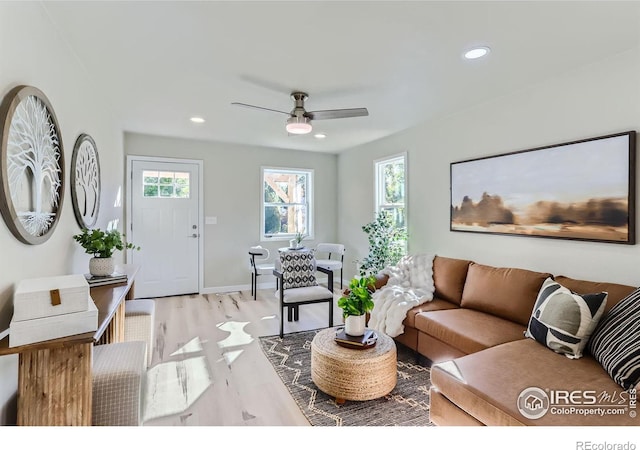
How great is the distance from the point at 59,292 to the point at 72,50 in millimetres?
1863

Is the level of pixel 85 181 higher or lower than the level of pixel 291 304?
higher

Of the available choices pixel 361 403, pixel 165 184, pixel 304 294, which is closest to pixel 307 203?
pixel 165 184

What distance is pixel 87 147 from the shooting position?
270cm

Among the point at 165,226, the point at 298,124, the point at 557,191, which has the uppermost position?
the point at 298,124

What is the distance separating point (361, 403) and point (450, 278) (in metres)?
1.57

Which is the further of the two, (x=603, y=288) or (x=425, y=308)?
(x=425, y=308)

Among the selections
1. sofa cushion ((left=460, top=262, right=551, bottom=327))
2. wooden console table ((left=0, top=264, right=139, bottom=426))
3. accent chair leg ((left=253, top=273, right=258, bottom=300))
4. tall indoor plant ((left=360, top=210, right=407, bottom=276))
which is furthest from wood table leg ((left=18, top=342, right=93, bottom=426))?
accent chair leg ((left=253, top=273, right=258, bottom=300))

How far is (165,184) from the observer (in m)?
5.05

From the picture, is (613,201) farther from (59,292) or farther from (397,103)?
(59,292)

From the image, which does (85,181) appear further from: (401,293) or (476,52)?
(476,52)

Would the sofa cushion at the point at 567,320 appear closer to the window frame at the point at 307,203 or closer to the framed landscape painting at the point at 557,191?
the framed landscape painting at the point at 557,191

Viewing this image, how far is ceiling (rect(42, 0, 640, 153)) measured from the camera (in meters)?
1.86

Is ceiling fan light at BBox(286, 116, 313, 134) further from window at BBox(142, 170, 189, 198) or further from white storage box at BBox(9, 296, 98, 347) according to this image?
window at BBox(142, 170, 189, 198)
